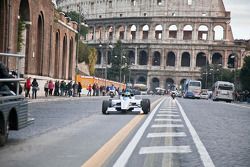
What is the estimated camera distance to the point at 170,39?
463 feet

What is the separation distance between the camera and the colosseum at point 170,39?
140250 millimetres

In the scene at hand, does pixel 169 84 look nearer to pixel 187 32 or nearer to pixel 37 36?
pixel 187 32

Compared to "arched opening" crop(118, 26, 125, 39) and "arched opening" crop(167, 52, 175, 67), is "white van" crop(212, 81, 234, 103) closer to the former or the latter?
"arched opening" crop(167, 52, 175, 67)

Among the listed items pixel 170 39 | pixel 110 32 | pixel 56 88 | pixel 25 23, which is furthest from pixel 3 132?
pixel 110 32

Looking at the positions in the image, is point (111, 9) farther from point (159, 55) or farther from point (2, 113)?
point (2, 113)

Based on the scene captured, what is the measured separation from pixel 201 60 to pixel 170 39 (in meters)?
10.6

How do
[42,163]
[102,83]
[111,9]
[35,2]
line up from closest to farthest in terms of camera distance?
[42,163] → [35,2] → [102,83] → [111,9]

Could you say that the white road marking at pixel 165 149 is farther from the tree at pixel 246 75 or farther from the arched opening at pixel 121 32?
the arched opening at pixel 121 32

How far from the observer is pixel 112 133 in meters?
14.8

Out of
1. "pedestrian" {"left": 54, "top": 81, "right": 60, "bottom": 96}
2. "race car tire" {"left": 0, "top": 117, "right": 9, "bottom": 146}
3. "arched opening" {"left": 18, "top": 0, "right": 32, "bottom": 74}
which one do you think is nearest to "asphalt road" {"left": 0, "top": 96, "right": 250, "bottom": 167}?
"race car tire" {"left": 0, "top": 117, "right": 9, "bottom": 146}

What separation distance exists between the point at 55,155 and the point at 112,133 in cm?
482

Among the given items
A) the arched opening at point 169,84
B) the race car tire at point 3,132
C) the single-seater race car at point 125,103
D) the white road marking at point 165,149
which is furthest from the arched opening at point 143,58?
the race car tire at point 3,132

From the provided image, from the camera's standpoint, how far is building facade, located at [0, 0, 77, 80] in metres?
40.5

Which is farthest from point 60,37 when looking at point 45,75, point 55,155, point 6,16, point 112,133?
point 55,155
